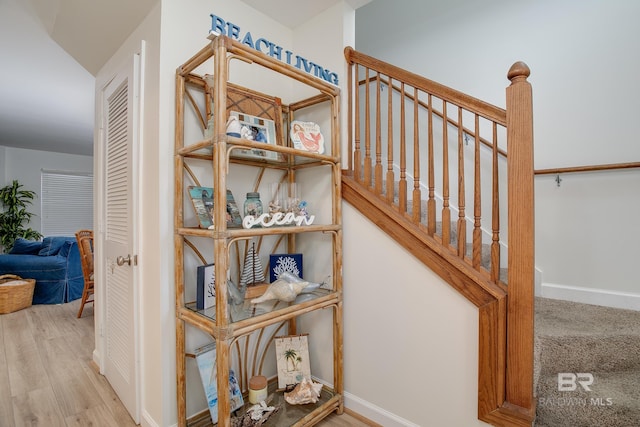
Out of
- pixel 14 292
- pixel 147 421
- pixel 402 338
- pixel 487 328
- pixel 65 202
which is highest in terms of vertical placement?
pixel 65 202

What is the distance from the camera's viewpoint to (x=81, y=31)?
1914 millimetres

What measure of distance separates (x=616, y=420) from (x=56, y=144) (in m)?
7.88

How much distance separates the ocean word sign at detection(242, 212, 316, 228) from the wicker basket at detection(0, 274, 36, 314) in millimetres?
4142

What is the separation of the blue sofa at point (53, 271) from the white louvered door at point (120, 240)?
9.45ft

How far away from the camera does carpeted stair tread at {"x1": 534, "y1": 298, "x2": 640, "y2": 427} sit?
4.19 ft

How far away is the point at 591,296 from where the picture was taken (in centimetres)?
208

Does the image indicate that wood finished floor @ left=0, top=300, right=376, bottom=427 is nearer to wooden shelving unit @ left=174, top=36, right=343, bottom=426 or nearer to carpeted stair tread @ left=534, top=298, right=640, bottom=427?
wooden shelving unit @ left=174, top=36, right=343, bottom=426

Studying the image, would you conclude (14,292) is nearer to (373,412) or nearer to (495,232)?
(373,412)

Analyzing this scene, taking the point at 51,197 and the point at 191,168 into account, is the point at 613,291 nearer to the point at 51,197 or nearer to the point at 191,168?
the point at 191,168

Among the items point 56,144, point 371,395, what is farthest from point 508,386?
point 56,144

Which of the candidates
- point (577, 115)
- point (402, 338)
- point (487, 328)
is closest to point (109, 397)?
point (402, 338)

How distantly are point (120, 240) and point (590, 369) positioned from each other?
2611mm

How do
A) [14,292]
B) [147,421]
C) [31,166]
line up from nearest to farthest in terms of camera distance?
[147,421] < [14,292] < [31,166]

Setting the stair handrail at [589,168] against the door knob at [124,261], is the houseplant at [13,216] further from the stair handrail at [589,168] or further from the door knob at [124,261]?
the stair handrail at [589,168]
